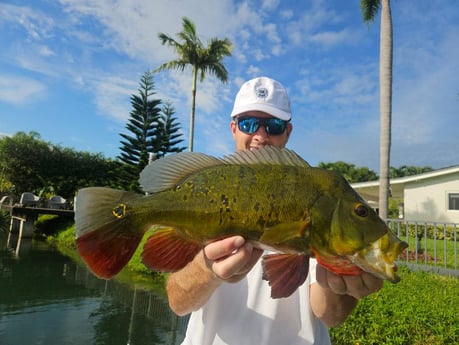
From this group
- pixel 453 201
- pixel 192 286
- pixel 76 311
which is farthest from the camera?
pixel 453 201

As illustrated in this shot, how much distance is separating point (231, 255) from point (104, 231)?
1.65ft

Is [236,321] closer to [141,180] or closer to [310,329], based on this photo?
[310,329]

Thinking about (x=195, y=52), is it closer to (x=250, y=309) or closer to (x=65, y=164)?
(x=65, y=164)

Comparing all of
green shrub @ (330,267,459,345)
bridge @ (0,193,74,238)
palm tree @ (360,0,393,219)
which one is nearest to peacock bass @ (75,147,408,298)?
green shrub @ (330,267,459,345)

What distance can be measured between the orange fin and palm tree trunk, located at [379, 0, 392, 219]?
9740 millimetres

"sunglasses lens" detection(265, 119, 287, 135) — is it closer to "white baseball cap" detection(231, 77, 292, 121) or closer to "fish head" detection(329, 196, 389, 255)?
"white baseball cap" detection(231, 77, 292, 121)

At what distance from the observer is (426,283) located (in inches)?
258

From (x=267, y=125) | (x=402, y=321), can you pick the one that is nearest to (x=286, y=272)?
→ (x=267, y=125)

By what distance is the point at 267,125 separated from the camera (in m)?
2.35

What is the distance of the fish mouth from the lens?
1185 millimetres

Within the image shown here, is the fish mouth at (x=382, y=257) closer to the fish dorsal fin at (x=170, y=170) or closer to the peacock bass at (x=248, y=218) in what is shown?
the peacock bass at (x=248, y=218)

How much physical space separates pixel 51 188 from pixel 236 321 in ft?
90.9

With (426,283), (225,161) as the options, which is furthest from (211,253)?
(426,283)

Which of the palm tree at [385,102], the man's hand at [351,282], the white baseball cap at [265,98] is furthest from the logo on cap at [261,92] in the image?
the palm tree at [385,102]
